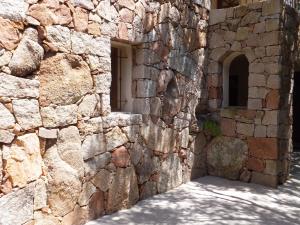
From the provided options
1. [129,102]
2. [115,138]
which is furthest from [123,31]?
[115,138]

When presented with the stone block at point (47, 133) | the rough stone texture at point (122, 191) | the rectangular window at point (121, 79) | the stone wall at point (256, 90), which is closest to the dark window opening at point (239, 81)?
the stone wall at point (256, 90)

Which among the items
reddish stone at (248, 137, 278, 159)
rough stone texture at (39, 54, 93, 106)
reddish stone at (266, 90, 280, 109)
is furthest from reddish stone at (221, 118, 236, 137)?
rough stone texture at (39, 54, 93, 106)

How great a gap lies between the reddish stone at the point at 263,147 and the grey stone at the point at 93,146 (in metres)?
2.81

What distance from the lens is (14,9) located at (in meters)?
2.62

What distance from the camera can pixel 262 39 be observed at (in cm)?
530

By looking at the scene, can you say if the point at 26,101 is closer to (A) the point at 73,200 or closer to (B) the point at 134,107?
(A) the point at 73,200

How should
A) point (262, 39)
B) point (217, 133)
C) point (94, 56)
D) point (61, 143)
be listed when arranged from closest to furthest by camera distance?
point (61, 143)
point (94, 56)
point (262, 39)
point (217, 133)

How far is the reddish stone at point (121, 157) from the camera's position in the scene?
3.83m

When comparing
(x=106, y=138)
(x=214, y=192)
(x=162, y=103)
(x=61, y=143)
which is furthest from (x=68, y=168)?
(x=214, y=192)

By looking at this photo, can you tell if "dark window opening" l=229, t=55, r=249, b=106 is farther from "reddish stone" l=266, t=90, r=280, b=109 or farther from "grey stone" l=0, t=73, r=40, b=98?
"grey stone" l=0, t=73, r=40, b=98

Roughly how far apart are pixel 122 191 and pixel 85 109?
1.17 m

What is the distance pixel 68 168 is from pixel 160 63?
1989 mm

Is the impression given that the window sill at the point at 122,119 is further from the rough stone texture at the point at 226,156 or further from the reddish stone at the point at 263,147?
the reddish stone at the point at 263,147

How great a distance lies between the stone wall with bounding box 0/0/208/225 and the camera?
105 inches
